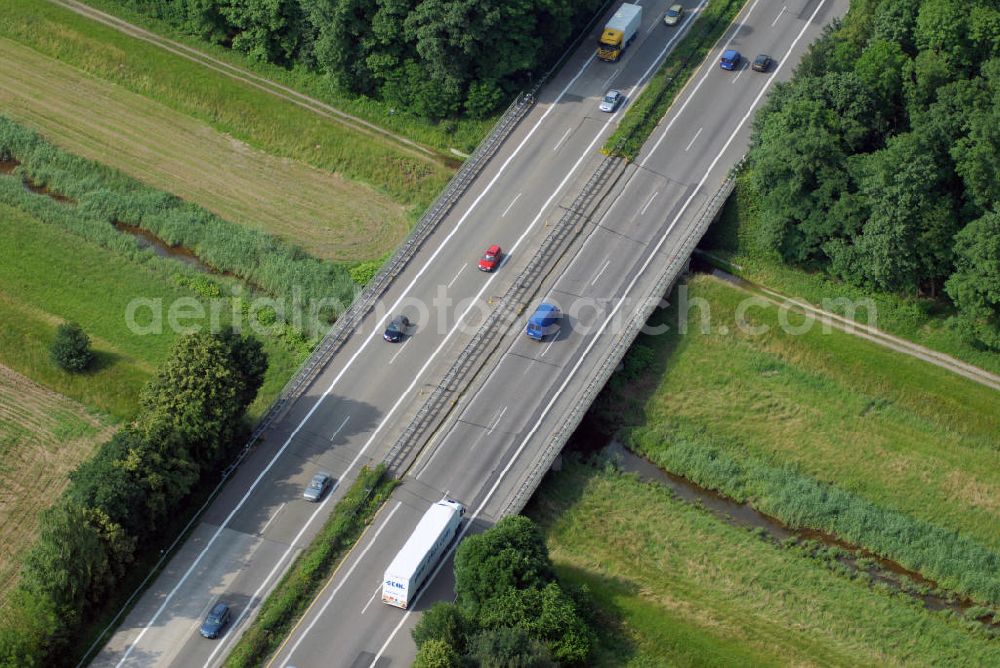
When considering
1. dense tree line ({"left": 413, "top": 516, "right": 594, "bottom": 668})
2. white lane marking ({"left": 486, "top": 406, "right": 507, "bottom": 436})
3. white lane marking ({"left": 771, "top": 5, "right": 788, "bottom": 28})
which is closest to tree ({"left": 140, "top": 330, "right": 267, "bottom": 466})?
white lane marking ({"left": 486, "top": 406, "right": 507, "bottom": 436})

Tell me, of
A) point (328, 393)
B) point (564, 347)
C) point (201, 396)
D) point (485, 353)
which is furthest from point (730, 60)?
point (201, 396)

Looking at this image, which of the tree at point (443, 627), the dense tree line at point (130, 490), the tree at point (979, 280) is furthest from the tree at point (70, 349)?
the tree at point (979, 280)

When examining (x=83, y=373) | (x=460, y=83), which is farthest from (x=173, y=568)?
(x=460, y=83)

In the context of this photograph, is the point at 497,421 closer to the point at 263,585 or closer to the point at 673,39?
the point at 263,585

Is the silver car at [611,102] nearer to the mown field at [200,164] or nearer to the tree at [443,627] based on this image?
the mown field at [200,164]

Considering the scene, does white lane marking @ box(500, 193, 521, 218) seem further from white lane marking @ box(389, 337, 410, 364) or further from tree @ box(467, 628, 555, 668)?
tree @ box(467, 628, 555, 668)
